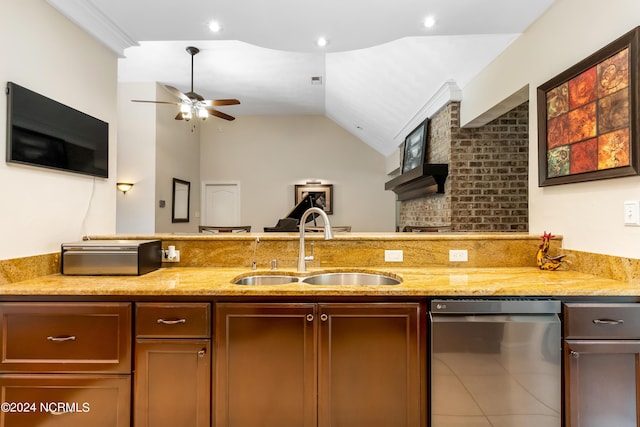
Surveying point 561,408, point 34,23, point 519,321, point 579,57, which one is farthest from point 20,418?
point 579,57

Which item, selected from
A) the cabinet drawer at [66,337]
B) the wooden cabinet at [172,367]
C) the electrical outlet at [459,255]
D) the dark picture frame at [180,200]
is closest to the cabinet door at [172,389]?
the wooden cabinet at [172,367]

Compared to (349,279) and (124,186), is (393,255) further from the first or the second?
(124,186)

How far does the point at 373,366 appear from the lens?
1618 mm

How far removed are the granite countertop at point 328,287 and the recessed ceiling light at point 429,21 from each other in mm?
1629

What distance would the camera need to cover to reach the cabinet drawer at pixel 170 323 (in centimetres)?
162

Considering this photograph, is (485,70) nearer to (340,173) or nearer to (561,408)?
(561,408)

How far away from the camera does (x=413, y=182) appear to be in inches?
183

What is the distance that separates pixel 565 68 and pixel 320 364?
211cm

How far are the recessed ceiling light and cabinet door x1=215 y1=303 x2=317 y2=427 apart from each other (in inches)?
75.9

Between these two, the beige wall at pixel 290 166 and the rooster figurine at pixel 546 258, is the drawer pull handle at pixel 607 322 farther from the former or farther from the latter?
the beige wall at pixel 290 166

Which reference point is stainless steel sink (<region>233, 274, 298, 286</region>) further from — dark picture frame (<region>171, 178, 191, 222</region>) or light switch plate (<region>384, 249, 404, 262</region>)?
dark picture frame (<region>171, 178, 191, 222</region>)

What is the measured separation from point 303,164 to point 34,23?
6062 mm

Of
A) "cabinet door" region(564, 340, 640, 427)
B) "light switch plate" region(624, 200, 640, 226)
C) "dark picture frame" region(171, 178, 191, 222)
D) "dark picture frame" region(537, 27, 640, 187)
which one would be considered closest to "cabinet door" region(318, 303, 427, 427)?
"cabinet door" region(564, 340, 640, 427)

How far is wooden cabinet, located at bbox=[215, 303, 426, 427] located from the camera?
5.29 feet
